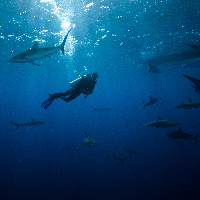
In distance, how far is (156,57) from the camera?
81.6ft

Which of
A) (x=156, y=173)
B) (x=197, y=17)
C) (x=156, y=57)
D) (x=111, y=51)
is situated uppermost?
(x=197, y=17)

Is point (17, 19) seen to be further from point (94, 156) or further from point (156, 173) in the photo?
point (156, 173)

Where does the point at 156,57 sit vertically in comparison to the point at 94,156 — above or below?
above

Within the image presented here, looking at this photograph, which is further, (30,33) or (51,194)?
(30,33)

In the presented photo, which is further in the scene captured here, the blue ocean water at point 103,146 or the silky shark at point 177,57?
the silky shark at point 177,57

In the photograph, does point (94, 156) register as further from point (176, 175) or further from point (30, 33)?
point (30, 33)

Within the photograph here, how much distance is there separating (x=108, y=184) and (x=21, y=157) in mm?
13876

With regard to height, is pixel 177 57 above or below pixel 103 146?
above

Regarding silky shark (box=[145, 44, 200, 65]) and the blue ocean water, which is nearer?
the blue ocean water

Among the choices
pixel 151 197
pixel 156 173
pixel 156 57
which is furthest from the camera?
pixel 156 57

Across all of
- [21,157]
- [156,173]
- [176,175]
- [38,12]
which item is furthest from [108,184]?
[38,12]

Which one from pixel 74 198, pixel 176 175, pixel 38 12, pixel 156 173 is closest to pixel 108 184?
pixel 74 198

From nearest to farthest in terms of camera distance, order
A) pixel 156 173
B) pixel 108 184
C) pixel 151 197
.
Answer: pixel 151 197, pixel 108 184, pixel 156 173

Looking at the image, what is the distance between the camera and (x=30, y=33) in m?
15.7
